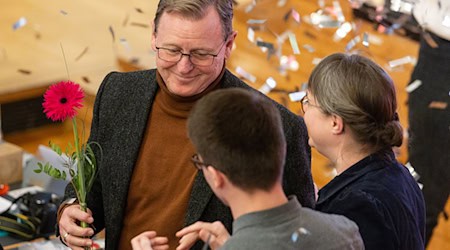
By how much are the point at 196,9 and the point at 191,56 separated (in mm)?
127

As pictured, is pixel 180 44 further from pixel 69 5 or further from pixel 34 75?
pixel 69 5

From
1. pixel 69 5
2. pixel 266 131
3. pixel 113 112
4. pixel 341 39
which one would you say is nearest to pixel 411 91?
pixel 341 39

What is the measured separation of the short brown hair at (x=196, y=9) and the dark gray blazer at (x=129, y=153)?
6.4 inches

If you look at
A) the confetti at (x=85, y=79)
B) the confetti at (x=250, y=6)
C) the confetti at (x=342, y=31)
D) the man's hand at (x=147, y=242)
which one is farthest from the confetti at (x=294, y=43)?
the man's hand at (x=147, y=242)

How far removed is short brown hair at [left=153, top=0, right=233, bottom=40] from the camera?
238cm

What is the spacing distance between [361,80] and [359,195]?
300mm

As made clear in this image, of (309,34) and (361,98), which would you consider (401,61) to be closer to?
(309,34)

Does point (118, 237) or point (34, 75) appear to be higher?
point (118, 237)

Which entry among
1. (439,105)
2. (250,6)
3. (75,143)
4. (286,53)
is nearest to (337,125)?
(75,143)

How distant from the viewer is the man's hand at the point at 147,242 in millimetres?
2021

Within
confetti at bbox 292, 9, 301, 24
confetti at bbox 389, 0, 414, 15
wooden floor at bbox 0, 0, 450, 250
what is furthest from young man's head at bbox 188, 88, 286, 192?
confetti at bbox 292, 9, 301, 24

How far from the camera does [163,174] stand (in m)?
2.48

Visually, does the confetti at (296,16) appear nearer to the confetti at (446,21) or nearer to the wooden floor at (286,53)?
the wooden floor at (286,53)

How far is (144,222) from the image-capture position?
2.48 metres
